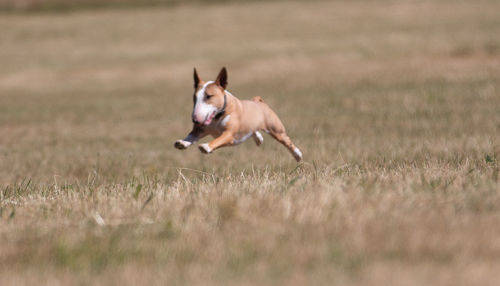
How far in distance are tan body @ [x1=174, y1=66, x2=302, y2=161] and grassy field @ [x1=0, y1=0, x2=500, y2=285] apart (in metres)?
0.38

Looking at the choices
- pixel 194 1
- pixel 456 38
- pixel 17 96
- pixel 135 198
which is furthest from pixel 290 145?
Answer: pixel 194 1

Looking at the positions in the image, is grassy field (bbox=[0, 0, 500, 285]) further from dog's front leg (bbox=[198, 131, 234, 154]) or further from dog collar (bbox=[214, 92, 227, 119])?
dog collar (bbox=[214, 92, 227, 119])

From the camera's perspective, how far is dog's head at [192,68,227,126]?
215 inches

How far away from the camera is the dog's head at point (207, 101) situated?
5.46 metres

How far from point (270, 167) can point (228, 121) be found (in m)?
1.63

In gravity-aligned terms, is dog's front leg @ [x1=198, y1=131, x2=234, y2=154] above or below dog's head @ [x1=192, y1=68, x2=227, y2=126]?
below

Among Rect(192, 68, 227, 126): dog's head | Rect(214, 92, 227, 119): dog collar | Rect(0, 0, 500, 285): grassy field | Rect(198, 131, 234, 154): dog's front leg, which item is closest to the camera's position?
Rect(0, 0, 500, 285): grassy field

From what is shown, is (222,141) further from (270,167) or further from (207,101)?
(270,167)

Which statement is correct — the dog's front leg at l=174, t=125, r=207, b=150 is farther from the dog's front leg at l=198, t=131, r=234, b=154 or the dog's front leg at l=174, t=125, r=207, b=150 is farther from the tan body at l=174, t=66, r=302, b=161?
the dog's front leg at l=198, t=131, r=234, b=154

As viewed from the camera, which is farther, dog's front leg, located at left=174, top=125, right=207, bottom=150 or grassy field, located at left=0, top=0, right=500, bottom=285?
dog's front leg, located at left=174, top=125, right=207, bottom=150

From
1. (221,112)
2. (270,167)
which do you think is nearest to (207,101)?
(221,112)

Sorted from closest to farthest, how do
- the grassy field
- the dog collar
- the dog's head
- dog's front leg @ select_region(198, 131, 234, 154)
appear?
1. the grassy field
2. the dog's head
3. dog's front leg @ select_region(198, 131, 234, 154)
4. the dog collar

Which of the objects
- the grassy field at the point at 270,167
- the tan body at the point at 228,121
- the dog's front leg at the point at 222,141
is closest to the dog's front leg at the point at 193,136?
the tan body at the point at 228,121

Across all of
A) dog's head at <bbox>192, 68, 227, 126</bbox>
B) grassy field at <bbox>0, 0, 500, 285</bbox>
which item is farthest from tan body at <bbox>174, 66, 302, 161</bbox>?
grassy field at <bbox>0, 0, 500, 285</bbox>
